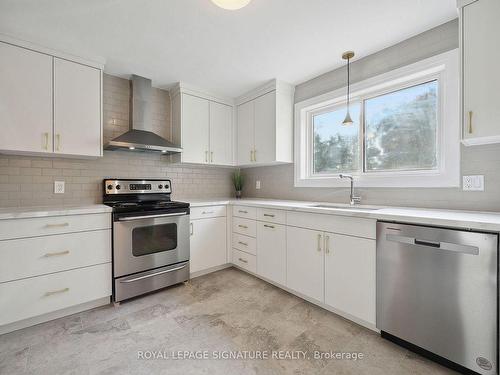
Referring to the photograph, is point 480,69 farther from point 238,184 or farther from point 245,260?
point 238,184

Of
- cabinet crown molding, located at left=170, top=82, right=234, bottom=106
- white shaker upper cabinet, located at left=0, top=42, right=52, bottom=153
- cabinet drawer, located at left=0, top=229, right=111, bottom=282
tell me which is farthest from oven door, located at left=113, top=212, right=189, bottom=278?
cabinet crown molding, located at left=170, top=82, right=234, bottom=106

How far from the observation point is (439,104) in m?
2.00

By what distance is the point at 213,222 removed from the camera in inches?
117

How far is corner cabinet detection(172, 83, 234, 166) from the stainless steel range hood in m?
0.28

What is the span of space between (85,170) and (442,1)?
11.6 ft

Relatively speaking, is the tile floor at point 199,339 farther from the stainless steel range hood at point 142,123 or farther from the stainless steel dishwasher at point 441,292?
the stainless steel range hood at point 142,123

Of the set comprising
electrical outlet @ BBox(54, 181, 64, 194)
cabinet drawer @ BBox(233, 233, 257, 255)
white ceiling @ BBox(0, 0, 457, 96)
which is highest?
white ceiling @ BBox(0, 0, 457, 96)

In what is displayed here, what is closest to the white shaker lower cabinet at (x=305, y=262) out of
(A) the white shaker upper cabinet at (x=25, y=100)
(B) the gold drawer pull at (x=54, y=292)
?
(B) the gold drawer pull at (x=54, y=292)

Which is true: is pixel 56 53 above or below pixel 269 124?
above

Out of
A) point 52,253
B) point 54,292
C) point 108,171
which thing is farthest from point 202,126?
point 54,292

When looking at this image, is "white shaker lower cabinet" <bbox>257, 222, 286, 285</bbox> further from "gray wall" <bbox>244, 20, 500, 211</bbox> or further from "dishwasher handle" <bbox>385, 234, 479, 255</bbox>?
"dishwasher handle" <bbox>385, 234, 479, 255</bbox>

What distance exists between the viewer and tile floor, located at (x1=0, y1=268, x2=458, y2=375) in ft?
4.79

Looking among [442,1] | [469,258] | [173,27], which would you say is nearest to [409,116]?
[442,1]

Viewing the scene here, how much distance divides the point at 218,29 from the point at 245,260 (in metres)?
2.45
